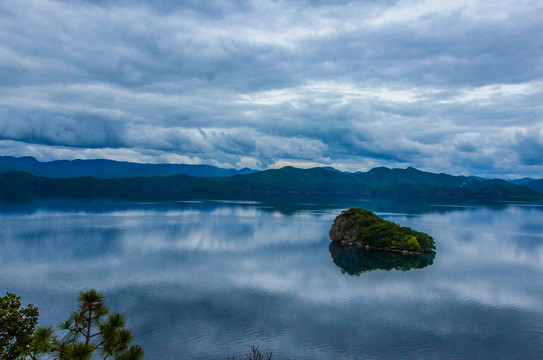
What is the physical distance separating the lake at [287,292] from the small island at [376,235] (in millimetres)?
4885

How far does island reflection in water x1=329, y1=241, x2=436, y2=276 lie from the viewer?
67375 mm

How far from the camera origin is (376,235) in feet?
275

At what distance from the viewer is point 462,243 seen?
9594cm

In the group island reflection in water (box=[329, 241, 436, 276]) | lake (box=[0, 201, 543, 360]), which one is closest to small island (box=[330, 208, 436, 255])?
island reflection in water (box=[329, 241, 436, 276])

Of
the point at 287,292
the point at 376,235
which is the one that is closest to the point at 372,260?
the point at 376,235

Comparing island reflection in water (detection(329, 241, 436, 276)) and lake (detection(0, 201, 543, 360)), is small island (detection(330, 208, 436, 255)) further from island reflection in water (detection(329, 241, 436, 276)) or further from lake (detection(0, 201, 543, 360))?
lake (detection(0, 201, 543, 360))

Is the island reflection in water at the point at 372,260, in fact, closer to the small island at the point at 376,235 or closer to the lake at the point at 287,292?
the lake at the point at 287,292

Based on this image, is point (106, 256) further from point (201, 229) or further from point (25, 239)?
point (201, 229)

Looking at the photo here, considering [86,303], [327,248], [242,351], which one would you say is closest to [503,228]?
[327,248]

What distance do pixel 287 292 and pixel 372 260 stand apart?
1154 inches

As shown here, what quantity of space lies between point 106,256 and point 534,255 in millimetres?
94397

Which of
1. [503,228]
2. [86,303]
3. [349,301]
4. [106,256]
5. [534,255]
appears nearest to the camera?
[86,303]

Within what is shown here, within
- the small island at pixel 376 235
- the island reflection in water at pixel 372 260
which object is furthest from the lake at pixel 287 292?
the small island at pixel 376 235

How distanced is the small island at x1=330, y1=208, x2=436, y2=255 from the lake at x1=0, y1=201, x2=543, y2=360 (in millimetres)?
4885
